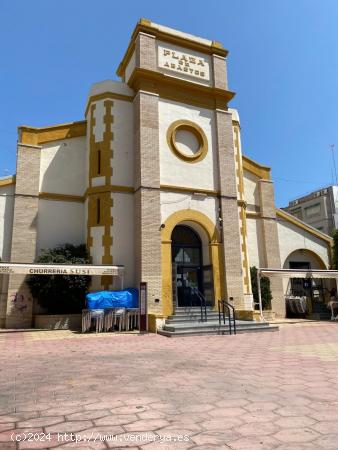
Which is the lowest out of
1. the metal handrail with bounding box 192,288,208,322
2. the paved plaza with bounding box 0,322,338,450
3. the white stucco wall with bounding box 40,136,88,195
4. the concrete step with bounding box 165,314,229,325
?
the paved plaza with bounding box 0,322,338,450

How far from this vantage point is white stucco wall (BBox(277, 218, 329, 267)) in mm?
21250

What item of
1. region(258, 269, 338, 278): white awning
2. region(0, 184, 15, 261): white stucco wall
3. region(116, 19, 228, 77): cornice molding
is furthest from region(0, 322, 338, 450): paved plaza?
region(116, 19, 228, 77): cornice molding

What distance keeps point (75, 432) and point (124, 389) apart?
1.63 metres

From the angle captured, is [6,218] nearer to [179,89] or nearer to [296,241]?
[179,89]

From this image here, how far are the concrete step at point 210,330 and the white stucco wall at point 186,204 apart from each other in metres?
4.77

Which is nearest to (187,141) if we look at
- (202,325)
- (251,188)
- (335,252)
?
(251,188)

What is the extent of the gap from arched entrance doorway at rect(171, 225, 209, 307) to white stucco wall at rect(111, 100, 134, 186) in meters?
3.18

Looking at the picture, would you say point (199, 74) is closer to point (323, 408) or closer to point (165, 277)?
point (165, 277)

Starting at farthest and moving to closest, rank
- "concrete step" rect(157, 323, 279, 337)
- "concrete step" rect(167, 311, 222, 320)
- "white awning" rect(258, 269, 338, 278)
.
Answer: "white awning" rect(258, 269, 338, 278) → "concrete step" rect(167, 311, 222, 320) → "concrete step" rect(157, 323, 279, 337)

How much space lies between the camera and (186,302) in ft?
51.4

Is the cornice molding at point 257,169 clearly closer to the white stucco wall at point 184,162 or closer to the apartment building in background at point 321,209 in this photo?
the white stucco wall at point 184,162

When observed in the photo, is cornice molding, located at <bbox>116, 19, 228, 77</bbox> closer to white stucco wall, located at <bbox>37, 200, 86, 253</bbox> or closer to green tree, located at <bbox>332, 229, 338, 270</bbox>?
white stucco wall, located at <bbox>37, 200, 86, 253</bbox>

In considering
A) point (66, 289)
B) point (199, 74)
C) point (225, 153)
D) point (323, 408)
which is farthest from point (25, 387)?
point (199, 74)

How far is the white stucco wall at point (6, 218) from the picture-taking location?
15492mm
